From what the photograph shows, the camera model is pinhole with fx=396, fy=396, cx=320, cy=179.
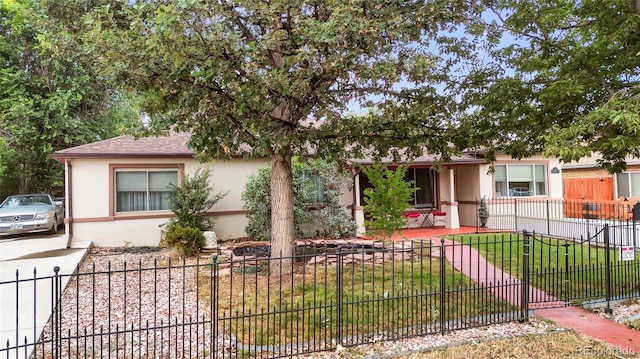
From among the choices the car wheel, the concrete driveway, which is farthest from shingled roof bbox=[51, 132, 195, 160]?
the car wheel

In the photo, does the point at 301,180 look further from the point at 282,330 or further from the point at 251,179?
the point at 282,330

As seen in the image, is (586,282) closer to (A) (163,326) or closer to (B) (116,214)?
(A) (163,326)

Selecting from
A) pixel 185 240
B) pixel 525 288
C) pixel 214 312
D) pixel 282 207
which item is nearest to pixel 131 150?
pixel 185 240

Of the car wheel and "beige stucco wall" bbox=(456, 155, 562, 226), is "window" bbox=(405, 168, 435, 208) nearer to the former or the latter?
"beige stucco wall" bbox=(456, 155, 562, 226)

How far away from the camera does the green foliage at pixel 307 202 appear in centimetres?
1243

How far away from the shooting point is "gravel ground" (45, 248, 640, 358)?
4.68m

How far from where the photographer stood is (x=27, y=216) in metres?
13.4

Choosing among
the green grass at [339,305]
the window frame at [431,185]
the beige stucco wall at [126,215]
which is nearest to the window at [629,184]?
the window frame at [431,185]

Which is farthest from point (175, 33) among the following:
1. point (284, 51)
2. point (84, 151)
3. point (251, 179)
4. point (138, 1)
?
point (84, 151)

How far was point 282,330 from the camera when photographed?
17.6 ft

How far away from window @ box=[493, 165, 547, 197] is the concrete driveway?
1492 cm

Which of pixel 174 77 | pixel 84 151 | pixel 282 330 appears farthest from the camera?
pixel 84 151

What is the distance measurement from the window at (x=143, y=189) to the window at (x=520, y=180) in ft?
41.2

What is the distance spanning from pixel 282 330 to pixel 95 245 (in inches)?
367
